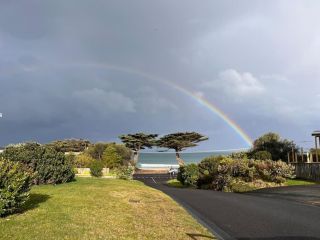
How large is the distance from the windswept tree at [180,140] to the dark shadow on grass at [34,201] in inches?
2829

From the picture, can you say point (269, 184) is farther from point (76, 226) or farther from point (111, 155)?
point (111, 155)

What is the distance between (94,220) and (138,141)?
7963 cm

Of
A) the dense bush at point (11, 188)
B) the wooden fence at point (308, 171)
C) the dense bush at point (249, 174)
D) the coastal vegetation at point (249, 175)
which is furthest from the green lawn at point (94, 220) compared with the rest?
the wooden fence at point (308, 171)

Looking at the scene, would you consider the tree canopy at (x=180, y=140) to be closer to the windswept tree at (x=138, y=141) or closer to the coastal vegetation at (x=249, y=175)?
the windswept tree at (x=138, y=141)

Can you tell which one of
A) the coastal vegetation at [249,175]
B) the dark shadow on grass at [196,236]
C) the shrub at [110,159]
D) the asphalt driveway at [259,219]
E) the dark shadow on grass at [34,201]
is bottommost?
the dark shadow on grass at [196,236]

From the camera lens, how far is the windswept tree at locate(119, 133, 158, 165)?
3526 inches

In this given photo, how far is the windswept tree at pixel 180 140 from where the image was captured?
86312mm

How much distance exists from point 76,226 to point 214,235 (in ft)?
10.8

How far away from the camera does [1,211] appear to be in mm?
9789

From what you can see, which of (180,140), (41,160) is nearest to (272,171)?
(41,160)

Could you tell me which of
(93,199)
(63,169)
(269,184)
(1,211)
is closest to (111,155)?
(269,184)

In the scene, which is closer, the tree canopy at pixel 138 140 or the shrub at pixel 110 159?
the shrub at pixel 110 159

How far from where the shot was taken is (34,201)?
13.1m

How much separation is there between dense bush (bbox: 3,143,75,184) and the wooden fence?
65.7 feet
